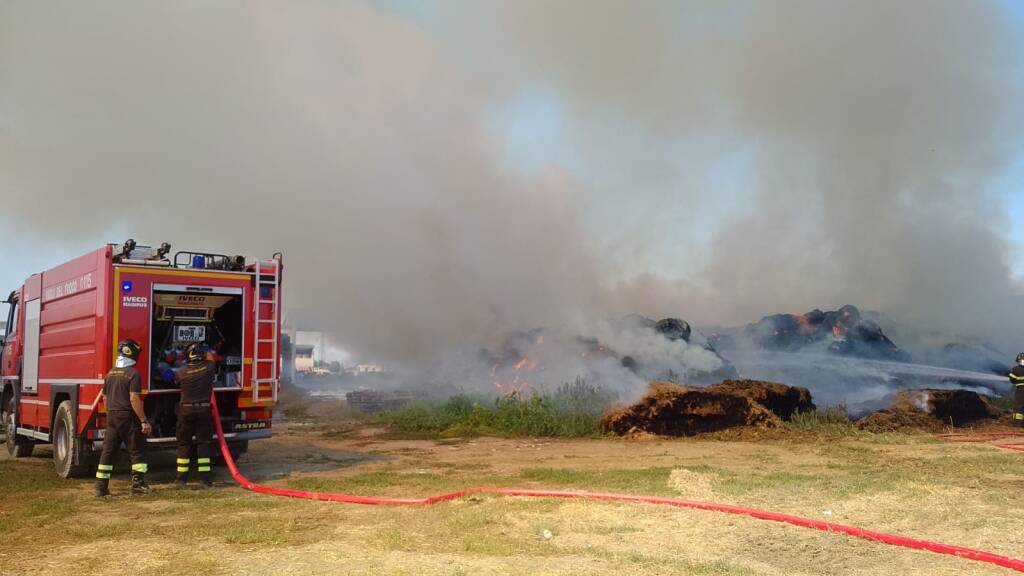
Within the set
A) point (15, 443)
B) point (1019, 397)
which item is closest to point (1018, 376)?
point (1019, 397)

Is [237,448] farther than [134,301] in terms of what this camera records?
Yes

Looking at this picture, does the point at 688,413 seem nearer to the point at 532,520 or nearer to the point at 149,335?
the point at 532,520

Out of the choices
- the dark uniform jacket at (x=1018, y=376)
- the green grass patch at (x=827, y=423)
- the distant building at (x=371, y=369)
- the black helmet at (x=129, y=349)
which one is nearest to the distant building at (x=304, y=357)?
the distant building at (x=371, y=369)

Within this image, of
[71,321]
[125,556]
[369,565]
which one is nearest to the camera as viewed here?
[369,565]

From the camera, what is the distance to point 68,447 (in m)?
10.9

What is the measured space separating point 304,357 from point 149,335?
201 ft

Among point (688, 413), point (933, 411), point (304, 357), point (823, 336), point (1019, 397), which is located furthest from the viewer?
point (304, 357)

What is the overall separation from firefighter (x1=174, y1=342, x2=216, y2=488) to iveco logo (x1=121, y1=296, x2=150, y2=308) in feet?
3.18

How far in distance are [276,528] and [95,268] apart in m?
5.47

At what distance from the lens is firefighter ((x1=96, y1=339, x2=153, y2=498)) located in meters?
9.69

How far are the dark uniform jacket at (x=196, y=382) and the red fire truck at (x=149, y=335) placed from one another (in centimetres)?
63

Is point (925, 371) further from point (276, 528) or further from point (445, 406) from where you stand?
point (276, 528)

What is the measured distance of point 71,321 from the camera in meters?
11.3

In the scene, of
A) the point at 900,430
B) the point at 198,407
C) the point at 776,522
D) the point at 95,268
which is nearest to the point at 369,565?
the point at 776,522
